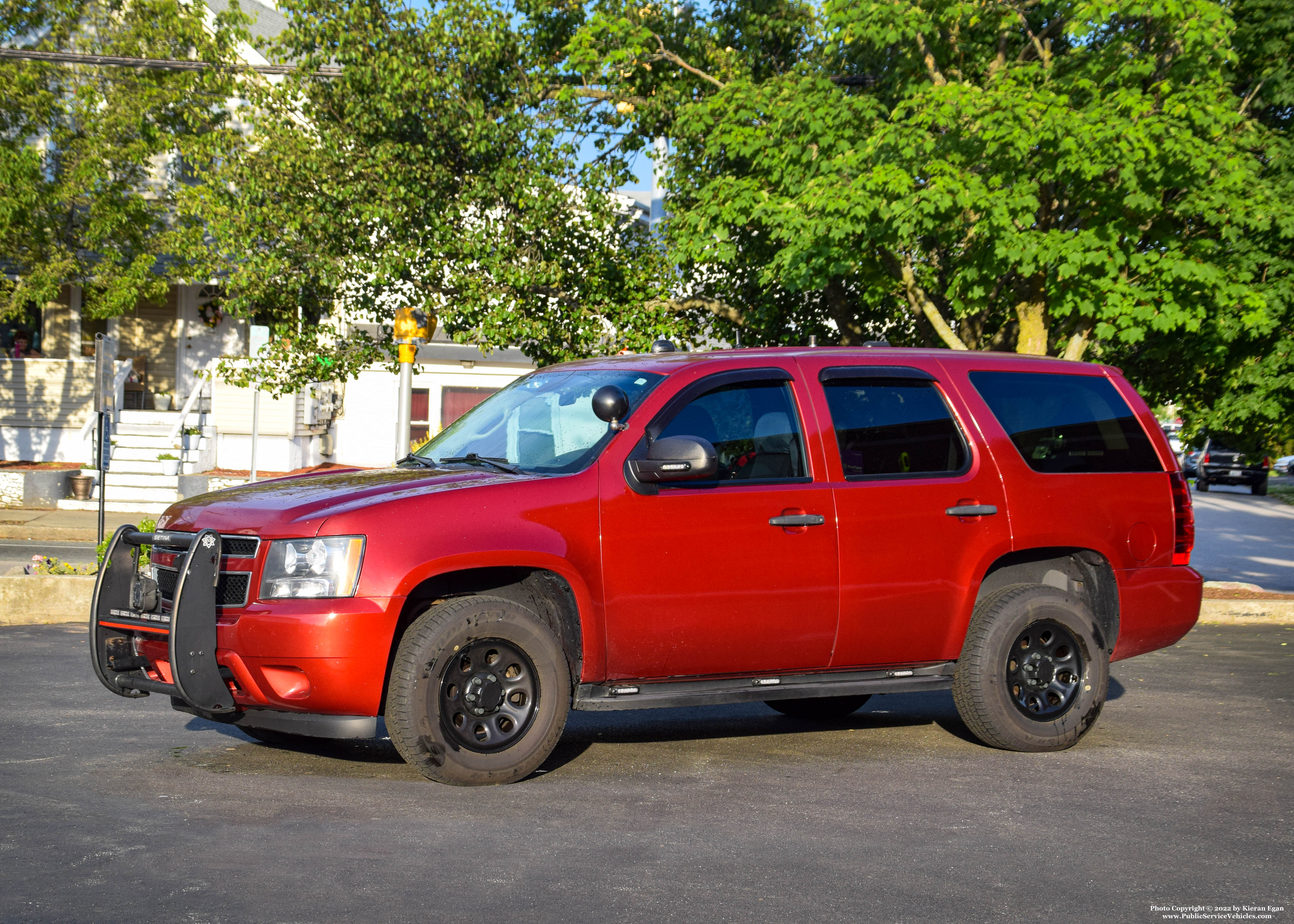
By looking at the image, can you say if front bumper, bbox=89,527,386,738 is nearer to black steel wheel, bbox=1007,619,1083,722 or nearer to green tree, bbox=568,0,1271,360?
black steel wheel, bbox=1007,619,1083,722

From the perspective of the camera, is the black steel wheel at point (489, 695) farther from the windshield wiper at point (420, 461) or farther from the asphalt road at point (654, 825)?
the windshield wiper at point (420, 461)

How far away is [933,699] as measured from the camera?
907cm

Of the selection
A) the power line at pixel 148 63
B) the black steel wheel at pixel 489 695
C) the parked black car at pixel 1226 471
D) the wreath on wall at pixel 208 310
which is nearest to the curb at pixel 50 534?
the power line at pixel 148 63

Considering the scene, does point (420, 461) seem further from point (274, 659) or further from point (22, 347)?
point (22, 347)

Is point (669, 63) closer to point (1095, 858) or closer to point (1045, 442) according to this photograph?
point (1045, 442)

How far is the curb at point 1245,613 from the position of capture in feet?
43.4

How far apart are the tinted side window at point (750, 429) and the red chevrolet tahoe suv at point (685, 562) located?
1cm

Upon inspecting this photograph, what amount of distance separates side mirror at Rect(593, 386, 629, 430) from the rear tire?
261cm

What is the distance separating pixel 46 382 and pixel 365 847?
26.2 metres

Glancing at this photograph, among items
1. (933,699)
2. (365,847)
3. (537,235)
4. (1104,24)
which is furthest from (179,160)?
(365,847)

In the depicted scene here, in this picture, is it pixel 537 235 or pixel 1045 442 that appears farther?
pixel 537 235

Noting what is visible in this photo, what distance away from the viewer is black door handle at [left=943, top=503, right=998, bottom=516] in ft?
23.3

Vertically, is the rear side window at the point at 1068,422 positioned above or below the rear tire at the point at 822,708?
above

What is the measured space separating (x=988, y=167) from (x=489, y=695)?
8.85m
